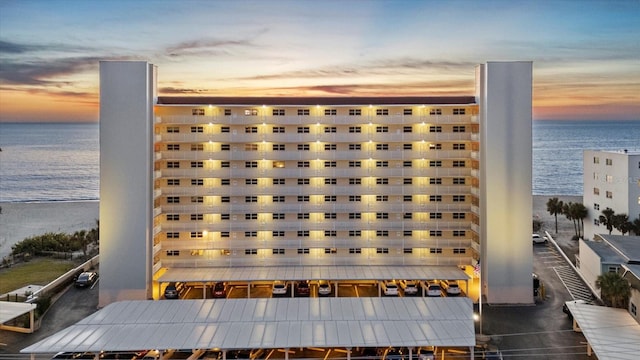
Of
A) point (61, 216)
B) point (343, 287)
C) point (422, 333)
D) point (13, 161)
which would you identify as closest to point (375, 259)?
point (343, 287)

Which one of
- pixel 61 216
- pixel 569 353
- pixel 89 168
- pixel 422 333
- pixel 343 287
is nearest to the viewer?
pixel 422 333

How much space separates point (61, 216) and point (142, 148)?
67.8 m

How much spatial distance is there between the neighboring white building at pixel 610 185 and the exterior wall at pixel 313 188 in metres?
19.4

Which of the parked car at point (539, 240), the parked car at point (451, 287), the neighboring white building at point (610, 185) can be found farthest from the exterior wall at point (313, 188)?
the neighboring white building at point (610, 185)

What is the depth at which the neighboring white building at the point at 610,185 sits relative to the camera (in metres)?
44.1

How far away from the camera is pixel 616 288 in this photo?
26.6m

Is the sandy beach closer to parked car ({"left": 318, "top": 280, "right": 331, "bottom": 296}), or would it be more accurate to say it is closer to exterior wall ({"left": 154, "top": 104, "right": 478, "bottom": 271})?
exterior wall ({"left": 154, "top": 104, "right": 478, "bottom": 271})

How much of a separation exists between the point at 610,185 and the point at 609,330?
2834 cm

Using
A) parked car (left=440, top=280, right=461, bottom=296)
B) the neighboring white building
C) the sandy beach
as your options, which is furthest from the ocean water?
parked car (left=440, top=280, right=461, bottom=296)

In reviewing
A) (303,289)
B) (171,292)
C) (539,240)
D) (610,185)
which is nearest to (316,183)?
(303,289)

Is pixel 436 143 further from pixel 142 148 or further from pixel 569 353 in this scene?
pixel 142 148

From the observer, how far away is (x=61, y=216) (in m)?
88.4

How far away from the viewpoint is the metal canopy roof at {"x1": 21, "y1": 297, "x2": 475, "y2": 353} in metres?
21.4

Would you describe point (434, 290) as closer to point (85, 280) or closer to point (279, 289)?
point (279, 289)
